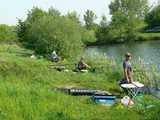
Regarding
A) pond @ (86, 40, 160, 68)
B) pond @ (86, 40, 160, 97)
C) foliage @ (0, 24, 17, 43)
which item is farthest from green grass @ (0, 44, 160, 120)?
foliage @ (0, 24, 17, 43)

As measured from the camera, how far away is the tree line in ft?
119

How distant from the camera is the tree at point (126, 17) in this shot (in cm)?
8462

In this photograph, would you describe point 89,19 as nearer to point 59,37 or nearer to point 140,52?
point 140,52

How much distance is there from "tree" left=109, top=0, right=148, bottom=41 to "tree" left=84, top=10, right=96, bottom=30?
6554 mm

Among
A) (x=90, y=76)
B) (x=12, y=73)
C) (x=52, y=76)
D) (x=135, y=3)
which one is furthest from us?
(x=135, y=3)

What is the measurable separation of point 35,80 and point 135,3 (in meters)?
78.8

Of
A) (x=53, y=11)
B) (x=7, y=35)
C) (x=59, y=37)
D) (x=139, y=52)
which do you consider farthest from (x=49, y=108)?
(x=53, y=11)

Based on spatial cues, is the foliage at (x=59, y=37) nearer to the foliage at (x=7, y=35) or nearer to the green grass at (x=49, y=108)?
the green grass at (x=49, y=108)

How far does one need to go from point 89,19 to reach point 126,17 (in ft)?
45.3

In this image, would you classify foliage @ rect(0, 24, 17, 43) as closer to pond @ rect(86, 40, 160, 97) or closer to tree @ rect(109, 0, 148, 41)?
pond @ rect(86, 40, 160, 97)

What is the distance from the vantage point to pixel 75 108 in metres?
12.3

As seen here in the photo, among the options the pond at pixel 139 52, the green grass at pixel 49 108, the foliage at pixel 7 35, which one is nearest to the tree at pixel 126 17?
the pond at pixel 139 52

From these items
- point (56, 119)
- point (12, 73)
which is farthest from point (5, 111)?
point (12, 73)

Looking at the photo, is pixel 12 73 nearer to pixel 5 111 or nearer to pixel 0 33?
pixel 5 111
